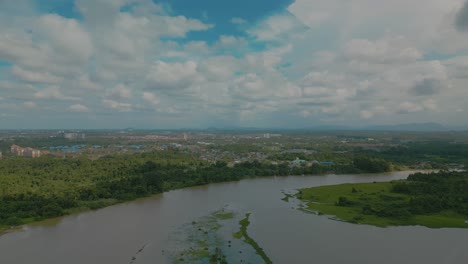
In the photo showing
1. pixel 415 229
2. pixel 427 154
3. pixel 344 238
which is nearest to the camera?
pixel 344 238

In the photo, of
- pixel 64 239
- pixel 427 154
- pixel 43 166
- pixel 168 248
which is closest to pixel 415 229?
pixel 168 248

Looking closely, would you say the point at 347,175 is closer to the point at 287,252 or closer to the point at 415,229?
the point at 415,229

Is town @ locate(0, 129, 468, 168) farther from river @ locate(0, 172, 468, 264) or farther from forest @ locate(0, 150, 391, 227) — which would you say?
river @ locate(0, 172, 468, 264)

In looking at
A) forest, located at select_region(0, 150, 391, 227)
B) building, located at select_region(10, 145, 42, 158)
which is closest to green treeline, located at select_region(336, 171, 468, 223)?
forest, located at select_region(0, 150, 391, 227)

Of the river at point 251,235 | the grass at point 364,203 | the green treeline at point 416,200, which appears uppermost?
the green treeline at point 416,200

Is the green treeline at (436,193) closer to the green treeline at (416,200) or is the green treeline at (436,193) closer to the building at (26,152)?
the green treeline at (416,200)

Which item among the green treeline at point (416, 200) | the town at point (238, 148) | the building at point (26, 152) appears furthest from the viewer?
the building at point (26, 152)

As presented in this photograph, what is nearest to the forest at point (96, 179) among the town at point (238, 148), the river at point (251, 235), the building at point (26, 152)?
the river at point (251, 235)
